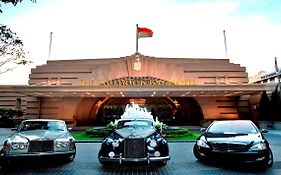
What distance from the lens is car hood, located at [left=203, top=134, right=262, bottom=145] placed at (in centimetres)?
730

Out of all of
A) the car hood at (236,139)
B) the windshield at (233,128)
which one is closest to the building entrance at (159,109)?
the windshield at (233,128)

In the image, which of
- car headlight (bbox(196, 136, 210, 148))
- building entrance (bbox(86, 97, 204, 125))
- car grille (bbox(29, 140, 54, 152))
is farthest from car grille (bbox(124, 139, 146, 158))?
A: building entrance (bbox(86, 97, 204, 125))

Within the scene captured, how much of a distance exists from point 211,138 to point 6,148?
6545 millimetres

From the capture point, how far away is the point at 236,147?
7.22m

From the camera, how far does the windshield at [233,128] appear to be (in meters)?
8.18

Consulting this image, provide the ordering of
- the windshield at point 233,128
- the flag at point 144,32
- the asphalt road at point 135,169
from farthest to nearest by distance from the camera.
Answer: the flag at point 144,32 < the windshield at point 233,128 < the asphalt road at point 135,169

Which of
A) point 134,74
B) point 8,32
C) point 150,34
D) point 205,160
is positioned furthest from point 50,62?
point 205,160

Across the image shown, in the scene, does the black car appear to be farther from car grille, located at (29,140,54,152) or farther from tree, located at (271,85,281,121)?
tree, located at (271,85,281,121)

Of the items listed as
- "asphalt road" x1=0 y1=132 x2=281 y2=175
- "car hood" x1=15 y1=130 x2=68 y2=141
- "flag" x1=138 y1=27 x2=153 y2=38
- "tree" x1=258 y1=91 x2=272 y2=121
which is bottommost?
"asphalt road" x1=0 y1=132 x2=281 y2=175

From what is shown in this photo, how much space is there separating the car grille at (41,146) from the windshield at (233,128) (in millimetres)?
5523

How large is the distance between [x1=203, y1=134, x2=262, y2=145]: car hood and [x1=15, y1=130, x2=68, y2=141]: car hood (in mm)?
5063

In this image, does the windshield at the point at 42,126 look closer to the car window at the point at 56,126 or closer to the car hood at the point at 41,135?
the car window at the point at 56,126

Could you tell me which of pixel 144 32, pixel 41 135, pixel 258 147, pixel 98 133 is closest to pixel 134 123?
pixel 41 135

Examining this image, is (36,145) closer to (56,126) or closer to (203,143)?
(56,126)
